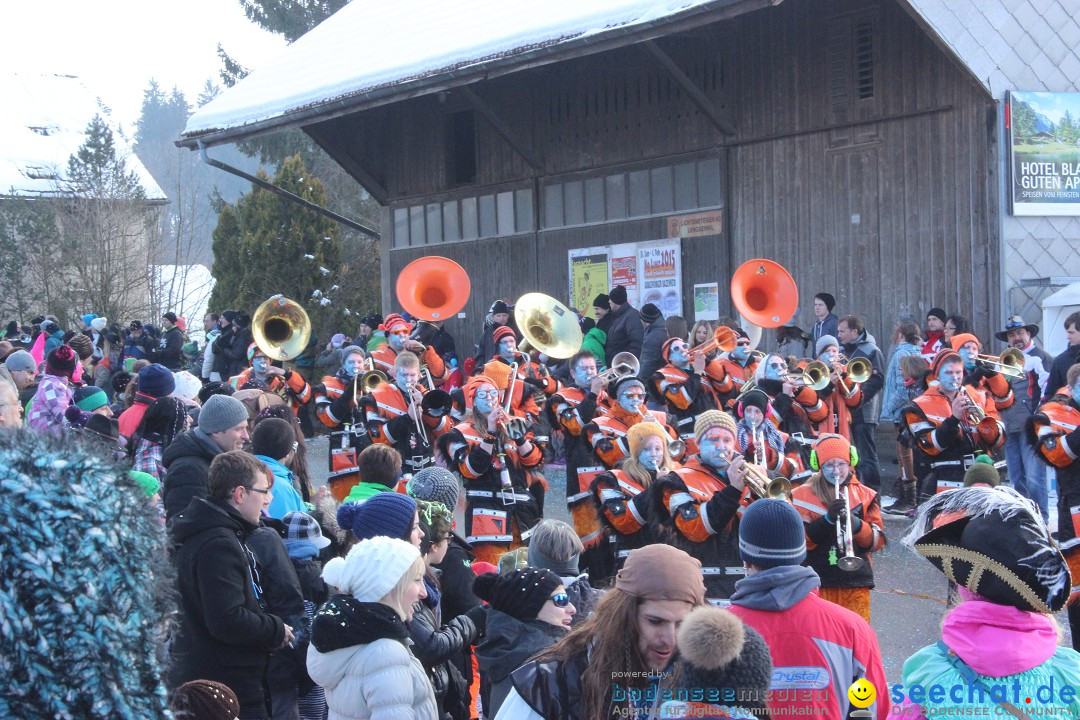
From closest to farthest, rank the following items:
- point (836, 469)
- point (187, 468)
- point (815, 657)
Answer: point (815, 657) → point (187, 468) → point (836, 469)

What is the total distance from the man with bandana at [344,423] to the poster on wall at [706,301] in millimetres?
5342

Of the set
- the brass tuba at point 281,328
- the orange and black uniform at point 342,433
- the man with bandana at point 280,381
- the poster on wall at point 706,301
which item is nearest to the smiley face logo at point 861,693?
the orange and black uniform at point 342,433

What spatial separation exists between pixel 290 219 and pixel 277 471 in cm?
1770

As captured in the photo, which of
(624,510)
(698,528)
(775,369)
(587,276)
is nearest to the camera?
(698,528)

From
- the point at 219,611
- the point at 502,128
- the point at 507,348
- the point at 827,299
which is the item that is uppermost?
the point at 502,128

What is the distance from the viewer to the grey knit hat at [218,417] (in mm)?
5027

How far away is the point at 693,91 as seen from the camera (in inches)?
508

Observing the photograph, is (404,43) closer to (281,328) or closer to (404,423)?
(281,328)

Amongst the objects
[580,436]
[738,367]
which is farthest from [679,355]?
[580,436]

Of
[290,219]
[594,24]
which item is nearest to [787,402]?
[594,24]

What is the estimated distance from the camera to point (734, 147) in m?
13.4

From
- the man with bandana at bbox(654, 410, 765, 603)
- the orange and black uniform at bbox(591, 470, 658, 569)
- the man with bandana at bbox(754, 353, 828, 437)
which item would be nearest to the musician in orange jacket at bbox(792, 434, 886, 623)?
the man with bandana at bbox(654, 410, 765, 603)

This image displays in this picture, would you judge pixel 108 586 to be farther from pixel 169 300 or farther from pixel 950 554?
pixel 169 300

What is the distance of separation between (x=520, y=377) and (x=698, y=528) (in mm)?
3789
